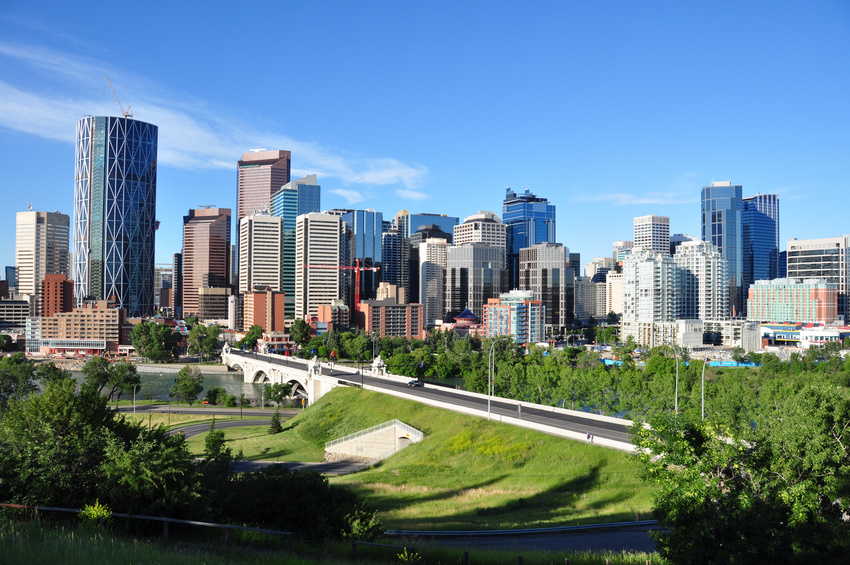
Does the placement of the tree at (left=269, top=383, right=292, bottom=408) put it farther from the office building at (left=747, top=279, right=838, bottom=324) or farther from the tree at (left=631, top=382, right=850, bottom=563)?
the office building at (left=747, top=279, right=838, bottom=324)

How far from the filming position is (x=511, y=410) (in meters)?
56.1

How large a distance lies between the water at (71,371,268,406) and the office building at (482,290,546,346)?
74502mm

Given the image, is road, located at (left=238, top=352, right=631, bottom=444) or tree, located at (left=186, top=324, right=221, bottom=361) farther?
tree, located at (left=186, top=324, right=221, bottom=361)

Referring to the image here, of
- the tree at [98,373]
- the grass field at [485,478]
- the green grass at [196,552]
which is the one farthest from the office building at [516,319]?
the green grass at [196,552]

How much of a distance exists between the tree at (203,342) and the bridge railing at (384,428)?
369ft

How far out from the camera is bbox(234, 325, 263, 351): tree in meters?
162

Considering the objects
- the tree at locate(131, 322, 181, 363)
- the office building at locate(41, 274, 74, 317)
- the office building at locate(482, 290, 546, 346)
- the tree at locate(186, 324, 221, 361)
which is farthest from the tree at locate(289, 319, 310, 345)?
the office building at locate(41, 274, 74, 317)

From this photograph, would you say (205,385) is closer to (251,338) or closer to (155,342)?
(155,342)

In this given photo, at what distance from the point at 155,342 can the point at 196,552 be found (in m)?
151

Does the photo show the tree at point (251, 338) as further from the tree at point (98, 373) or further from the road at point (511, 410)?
the road at point (511, 410)

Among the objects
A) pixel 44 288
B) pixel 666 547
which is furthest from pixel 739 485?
pixel 44 288

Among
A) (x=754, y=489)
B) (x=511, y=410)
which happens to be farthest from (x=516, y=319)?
(x=754, y=489)

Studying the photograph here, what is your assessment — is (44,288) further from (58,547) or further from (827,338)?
(827,338)

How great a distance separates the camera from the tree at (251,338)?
162375mm
